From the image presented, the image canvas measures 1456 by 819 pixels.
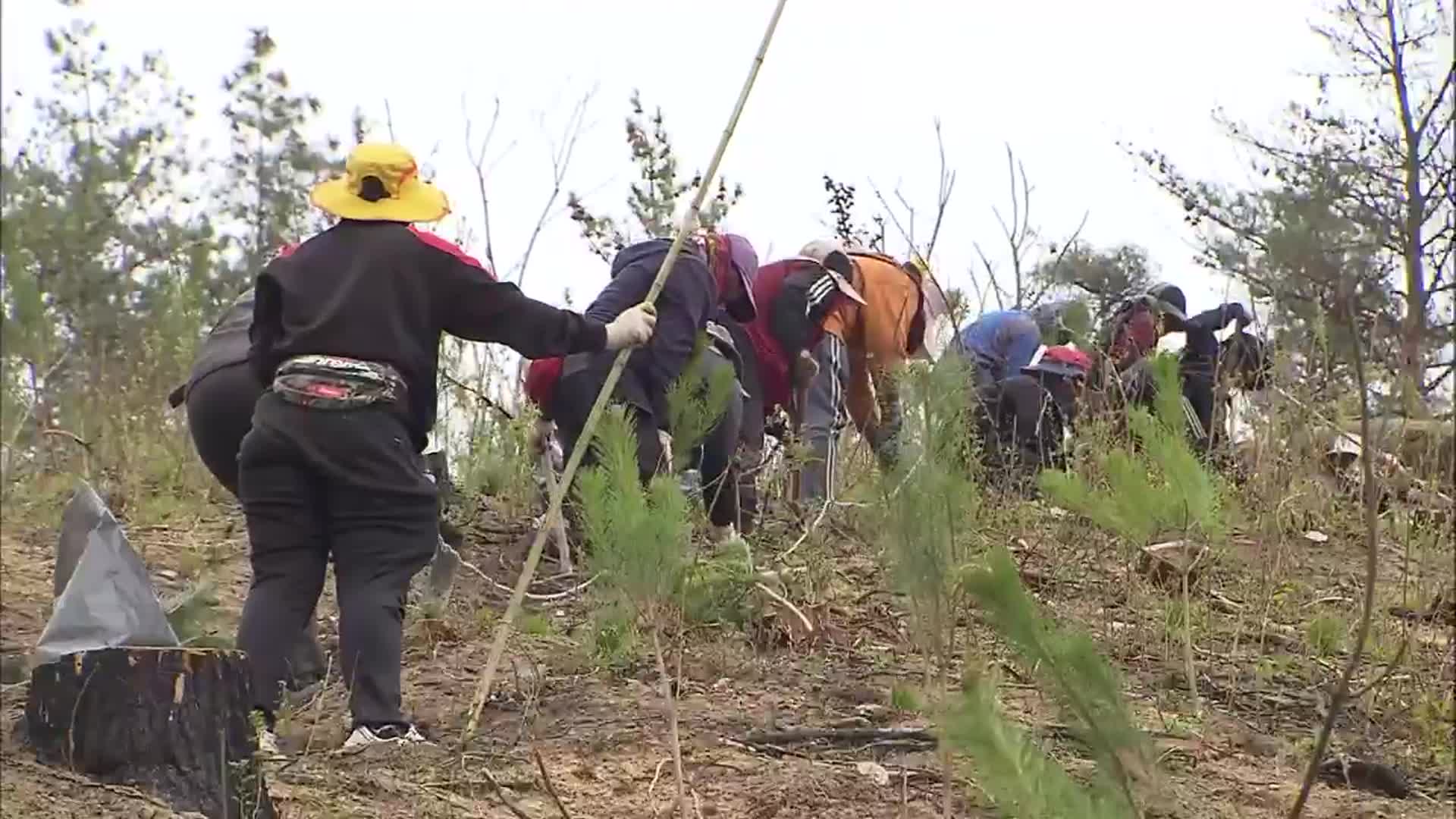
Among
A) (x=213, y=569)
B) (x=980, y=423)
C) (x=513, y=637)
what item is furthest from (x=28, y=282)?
(x=980, y=423)

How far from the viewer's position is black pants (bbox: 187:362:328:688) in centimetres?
381

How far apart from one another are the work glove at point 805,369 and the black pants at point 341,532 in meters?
2.18

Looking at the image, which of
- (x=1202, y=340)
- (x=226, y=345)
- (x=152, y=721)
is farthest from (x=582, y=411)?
(x=1202, y=340)

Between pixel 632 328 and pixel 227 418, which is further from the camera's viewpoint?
pixel 227 418

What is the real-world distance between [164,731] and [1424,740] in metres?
2.41

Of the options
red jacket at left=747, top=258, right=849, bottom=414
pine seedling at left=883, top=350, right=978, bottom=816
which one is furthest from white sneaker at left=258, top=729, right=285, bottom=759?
red jacket at left=747, top=258, right=849, bottom=414

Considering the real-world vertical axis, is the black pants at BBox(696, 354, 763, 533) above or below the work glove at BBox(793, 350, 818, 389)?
below

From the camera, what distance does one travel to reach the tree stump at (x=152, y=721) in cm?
266

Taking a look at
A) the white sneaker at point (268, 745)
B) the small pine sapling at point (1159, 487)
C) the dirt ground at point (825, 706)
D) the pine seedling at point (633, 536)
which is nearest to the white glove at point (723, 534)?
the dirt ground at point (825, 706)

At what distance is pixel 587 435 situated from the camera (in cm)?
283

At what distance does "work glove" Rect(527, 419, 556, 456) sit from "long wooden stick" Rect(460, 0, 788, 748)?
1619 millimetres

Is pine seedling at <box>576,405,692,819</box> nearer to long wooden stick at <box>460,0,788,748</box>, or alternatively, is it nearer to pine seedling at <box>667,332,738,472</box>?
long wooden stick at <box>460,0,788,748</box>

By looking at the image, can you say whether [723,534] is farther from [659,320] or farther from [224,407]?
[224,407]

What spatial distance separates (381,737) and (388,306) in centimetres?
85
